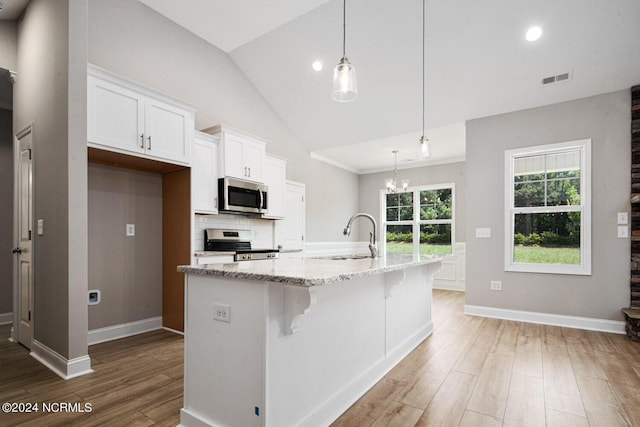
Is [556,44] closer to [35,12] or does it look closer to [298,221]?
[298,221]

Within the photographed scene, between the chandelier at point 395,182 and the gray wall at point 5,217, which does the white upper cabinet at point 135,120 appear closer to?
the gray wall at point 5,217

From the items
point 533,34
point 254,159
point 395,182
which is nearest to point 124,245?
point 254,159

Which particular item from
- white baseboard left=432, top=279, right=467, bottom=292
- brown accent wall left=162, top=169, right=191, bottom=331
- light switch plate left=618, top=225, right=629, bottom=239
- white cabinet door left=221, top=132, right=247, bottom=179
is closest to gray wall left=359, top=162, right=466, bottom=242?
white baseboard left=432, top=279, right=467, bottom=292

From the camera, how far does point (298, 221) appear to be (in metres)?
5.67

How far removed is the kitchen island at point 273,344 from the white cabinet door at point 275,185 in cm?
286

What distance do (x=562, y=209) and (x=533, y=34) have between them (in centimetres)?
209

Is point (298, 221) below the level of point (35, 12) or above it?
below

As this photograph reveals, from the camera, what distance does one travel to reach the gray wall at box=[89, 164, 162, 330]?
3.17 meters

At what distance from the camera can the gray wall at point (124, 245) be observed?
10.4 ft

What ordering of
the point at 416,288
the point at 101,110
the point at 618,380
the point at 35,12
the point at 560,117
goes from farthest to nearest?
the point at 560,117 < the point at 416,288 < the point at 35,12 < the point at 101,110 < the point at 618,380

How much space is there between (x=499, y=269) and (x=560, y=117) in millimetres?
2025

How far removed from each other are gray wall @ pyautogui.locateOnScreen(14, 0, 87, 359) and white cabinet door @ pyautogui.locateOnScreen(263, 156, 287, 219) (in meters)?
2.41

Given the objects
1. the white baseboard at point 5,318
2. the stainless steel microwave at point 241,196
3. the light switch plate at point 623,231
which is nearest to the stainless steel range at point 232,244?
the stainless steel microwave at point 241,196

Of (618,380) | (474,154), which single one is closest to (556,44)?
(474,154)
